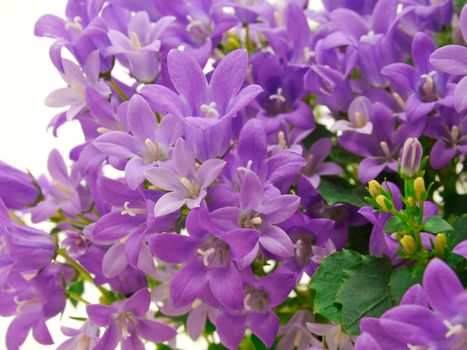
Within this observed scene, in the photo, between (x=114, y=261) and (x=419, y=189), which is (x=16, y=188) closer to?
(x=114, y=261)

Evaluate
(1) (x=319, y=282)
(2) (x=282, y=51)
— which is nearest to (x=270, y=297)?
(1) (x=319, y=282)

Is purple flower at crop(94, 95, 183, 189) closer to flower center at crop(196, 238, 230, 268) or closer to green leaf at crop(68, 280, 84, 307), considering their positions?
flower center at crop(196, 238, 230, 268)

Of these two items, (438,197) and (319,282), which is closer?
(319,282)

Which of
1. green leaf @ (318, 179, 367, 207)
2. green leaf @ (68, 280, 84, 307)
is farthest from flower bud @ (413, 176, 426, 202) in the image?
green leaf @ (68, 280, 84, 307)

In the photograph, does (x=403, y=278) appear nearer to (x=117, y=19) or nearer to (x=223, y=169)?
(x=223, y=169)

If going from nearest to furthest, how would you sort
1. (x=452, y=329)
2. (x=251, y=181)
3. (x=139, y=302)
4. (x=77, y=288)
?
(x=452, y=329) < (x=251, y=181) < (x=139, y=302) < (x=77, y=288)

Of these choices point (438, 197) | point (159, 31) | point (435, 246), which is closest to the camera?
point (435, 246)

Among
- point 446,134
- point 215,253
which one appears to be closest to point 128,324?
point 215,253
